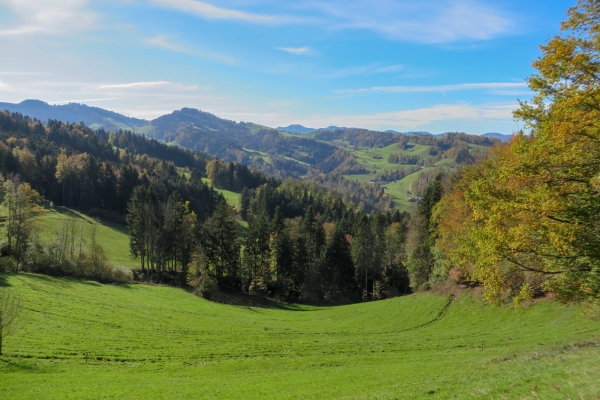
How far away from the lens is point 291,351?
28156mm

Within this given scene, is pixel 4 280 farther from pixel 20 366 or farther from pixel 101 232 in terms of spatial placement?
pixel 101 232

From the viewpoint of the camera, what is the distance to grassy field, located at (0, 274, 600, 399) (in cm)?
1698

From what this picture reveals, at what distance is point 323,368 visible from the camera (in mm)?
23766

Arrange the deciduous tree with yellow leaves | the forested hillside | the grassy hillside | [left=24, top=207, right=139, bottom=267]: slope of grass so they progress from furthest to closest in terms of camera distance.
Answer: the grassy hillside < [left=24, top=207, right=139, bottom=267]: slope of grass < the forested hillside < the deciduous tree with yellow leaves

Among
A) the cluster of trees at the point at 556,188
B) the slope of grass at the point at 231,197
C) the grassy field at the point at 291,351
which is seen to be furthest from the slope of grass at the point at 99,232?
the cluster of trees at the point at 556,188

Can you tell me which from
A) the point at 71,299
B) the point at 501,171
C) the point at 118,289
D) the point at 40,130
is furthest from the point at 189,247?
the point at 40,130

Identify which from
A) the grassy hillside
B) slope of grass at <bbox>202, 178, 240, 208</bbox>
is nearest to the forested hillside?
the grassy hillside

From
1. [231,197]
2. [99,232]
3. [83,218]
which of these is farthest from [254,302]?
[231,197]

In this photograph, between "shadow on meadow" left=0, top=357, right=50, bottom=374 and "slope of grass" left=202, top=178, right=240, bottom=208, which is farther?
"slope of grass" left=202, top=178, right=240, bottom=208

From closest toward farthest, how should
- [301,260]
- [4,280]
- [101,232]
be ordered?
[4,280], [301,260], [101,232]

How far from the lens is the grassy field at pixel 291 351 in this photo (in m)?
17.0

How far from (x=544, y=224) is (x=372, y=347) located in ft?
70.0

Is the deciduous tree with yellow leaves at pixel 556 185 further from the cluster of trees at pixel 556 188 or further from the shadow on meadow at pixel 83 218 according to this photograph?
the shadow on meadow at pixel 83 218

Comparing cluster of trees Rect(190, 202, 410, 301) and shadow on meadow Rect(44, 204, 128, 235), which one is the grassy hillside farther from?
cluster of trees Rect(190, 202, 410, 301)
